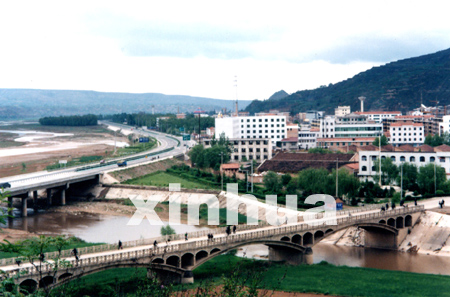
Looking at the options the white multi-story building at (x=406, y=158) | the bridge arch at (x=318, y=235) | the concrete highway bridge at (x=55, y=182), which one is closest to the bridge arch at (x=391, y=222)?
the bridge arch at (x=318, y=235)

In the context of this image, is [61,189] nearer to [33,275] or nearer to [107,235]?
[107,235]

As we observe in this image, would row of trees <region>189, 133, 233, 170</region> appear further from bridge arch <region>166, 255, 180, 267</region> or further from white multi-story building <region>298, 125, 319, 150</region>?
bridge arch <region>166, 255, 180, 267</region>

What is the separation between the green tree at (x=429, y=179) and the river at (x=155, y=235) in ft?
→ 41.9

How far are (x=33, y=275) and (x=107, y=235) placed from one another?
65.0 ft

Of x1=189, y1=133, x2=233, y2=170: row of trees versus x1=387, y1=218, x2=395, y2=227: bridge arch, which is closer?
x1=387, y1=218, x2=395, y2=227: bridge arch

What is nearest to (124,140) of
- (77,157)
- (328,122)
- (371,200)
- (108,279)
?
(77,157)

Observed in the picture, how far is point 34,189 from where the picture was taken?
54.8 metres

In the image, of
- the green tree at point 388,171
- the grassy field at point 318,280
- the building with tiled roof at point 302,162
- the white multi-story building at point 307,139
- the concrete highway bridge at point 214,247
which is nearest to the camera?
the concrete highway bridge at point 214,247

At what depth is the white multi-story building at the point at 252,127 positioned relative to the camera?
3649 inches

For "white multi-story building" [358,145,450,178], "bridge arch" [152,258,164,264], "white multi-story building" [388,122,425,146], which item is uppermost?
"white multi-story building" [388,122,425,146]

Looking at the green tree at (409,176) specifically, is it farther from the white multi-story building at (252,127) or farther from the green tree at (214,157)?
the white multi-story building at (252,127)

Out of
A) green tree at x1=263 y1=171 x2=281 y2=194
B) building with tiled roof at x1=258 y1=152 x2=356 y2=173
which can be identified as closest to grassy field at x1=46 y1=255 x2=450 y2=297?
green tree at x1=263 y1=171 x2=281 y2=194

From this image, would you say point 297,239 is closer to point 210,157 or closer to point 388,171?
point 388,171

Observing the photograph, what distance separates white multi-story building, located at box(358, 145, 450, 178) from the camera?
5897 centimetres
